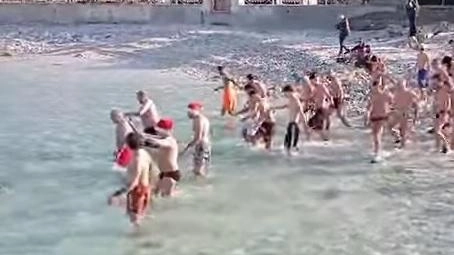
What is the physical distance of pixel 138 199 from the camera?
1167 cm

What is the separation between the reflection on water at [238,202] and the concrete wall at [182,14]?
16.5 meters

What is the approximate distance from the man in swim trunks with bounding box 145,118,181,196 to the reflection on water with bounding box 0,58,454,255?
0.28 metres

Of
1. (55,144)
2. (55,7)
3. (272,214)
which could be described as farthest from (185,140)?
(55,7)

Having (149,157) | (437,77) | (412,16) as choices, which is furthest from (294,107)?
(412,16)

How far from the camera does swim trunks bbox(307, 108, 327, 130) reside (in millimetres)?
17141

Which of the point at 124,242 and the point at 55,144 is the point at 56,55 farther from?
the point at 124,242

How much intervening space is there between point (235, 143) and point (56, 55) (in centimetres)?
1774

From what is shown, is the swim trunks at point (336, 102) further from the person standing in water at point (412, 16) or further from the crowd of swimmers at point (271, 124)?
the person standing in water at point (412, 16)

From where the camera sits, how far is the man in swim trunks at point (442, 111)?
52.7ft

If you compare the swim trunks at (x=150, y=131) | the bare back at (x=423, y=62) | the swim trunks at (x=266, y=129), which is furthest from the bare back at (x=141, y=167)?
the bare back at (x=423, y=62)

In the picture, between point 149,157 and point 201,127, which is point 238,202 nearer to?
point 201,127

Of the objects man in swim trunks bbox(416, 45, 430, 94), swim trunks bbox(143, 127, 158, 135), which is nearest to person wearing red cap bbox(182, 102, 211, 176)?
swim trunks bbox(143, 127, 158, 135)

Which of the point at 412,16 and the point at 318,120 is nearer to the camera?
the point at 318,120

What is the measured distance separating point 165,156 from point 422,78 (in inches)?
380
